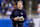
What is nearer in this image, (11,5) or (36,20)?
(36,20)

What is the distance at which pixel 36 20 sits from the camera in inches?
177

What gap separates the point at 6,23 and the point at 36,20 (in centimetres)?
134

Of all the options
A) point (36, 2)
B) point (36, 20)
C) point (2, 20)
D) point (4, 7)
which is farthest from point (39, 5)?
A: point (2, 20)

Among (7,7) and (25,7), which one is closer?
(7,7)

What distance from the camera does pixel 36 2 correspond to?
5633mm

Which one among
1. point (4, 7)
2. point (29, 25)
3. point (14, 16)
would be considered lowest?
point (29, 25)

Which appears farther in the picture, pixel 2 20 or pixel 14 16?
pixel 2 20

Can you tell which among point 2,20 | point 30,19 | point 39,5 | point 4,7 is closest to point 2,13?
point 4,7

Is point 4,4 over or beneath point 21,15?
over

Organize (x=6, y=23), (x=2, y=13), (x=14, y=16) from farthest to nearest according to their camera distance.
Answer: (x=2, y=13)
(x=6, y=23)
(x=14, y=16)

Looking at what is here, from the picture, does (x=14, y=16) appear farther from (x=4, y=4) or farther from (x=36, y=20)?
(x=4, y=4)

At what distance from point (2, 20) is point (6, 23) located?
0.22m

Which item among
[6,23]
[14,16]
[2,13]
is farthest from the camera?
[2,13]

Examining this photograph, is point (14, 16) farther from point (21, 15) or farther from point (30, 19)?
point (30, 19)
